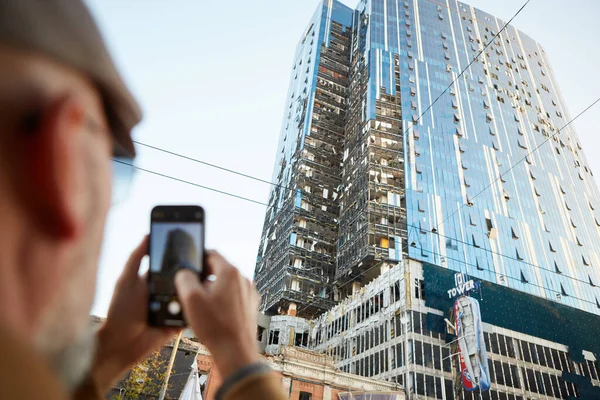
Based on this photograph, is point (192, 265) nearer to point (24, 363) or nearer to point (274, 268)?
point (24, 363)

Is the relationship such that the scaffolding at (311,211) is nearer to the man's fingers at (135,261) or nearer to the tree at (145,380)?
the tree at (145,380)

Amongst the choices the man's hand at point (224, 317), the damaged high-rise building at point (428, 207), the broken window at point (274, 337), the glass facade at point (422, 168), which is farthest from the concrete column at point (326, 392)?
the man's hand at point (224, 317)

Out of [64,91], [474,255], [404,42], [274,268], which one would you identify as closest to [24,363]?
[64,91]

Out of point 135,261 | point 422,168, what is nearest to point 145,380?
point 135,261

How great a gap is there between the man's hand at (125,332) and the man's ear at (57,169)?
29.1 inches

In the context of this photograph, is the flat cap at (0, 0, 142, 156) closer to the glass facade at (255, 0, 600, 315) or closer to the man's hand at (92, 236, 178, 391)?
the man's hand at (92, 236, 178, 391)

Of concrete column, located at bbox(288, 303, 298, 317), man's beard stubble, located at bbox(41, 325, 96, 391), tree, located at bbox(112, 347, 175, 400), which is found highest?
concrete column, located at bbox(288, 303, 298, 317)

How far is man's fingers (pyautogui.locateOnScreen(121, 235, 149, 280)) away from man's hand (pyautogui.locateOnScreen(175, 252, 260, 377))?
0.22 m

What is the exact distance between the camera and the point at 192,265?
1457mm

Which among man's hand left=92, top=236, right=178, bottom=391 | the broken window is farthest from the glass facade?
man's hand left=92, top=236, right=178, bottom=391

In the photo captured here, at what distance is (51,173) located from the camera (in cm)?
64

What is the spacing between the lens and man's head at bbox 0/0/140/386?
23.9 inches

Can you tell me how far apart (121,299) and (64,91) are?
907mm

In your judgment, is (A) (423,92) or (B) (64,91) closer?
(B) (64,91)
